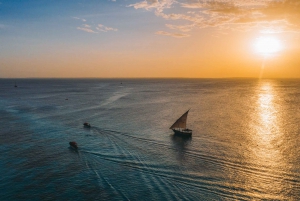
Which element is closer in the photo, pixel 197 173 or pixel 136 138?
pixel 197 173

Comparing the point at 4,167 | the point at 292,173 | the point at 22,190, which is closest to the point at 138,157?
the point at 22,190

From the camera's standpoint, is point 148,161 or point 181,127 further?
point 181,127

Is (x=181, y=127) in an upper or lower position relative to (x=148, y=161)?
upper

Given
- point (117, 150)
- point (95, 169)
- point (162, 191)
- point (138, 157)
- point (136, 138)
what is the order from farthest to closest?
A: point (136, 138) → point (117, 150) → point (138, 157) → point (95, 169) → point (162, 191)

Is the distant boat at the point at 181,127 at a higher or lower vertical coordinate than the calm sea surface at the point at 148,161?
higher

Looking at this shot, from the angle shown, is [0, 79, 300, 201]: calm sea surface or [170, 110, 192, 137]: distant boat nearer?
[0, 79, 300, 201]: calm sea surface

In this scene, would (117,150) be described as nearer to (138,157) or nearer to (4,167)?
(138,157)

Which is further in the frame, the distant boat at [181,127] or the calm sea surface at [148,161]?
the distant boat at [181,127]

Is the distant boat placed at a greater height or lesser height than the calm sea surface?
greater
